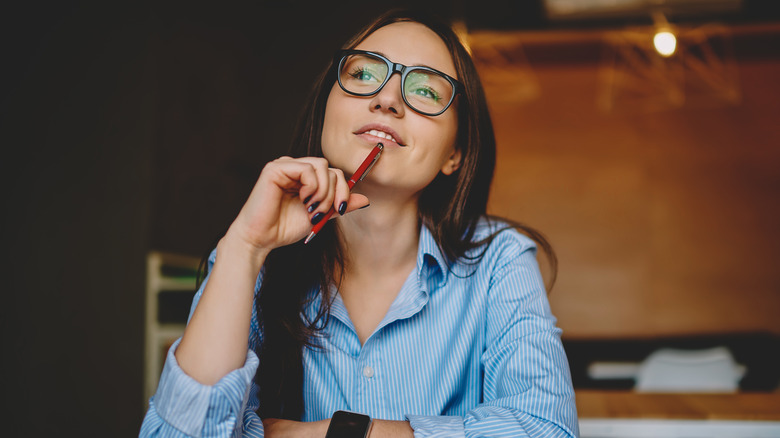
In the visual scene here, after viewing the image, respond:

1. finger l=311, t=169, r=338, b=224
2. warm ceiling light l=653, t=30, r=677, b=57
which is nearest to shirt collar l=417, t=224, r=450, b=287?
finger l=311, t=169, r=338, b=224

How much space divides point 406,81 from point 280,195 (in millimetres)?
408

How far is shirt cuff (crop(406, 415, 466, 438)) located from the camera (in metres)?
1.03

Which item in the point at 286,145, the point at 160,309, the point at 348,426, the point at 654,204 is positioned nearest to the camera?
the point at 348,426

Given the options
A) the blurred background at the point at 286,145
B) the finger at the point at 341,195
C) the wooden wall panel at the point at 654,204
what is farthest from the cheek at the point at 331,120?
the wooden wall panel at the point at 654,204

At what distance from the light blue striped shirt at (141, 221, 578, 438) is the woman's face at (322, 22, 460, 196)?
7.8 inches

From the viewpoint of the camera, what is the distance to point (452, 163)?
1.52m

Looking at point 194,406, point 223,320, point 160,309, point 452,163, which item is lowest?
point 160,309

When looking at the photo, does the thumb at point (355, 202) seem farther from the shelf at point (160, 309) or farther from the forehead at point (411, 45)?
the shelf at point (160, 309)

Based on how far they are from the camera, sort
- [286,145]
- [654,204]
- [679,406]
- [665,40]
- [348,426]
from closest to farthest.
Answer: [348,426]
[679,406]
[665,40]
[286,145]
[654,204]

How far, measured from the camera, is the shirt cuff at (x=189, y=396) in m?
0.92

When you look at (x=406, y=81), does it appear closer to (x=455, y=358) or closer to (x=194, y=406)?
(x=455, y=358)

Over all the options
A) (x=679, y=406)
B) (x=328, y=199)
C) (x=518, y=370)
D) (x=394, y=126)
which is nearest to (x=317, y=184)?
(x=328, y=199)

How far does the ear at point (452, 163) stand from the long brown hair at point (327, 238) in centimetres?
1

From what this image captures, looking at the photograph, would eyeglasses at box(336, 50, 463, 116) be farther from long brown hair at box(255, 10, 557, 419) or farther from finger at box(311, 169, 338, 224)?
finger at box(311, 169, 338, 224)
